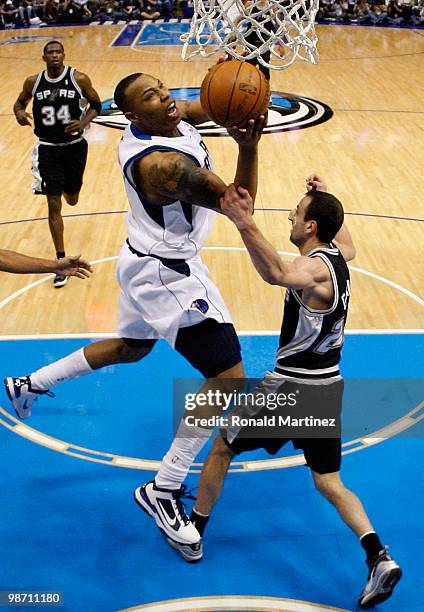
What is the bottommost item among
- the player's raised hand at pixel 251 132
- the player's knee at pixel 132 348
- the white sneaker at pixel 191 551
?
the white sneaker at pixel 191 551

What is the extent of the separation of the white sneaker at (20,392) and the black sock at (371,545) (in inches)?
85.7

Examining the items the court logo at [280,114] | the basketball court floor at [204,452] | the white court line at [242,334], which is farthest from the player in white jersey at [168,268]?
the court logo at [280,114]

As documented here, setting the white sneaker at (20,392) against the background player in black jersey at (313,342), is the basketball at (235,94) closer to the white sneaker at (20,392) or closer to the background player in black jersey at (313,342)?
the background player in black jersey at (313,342)

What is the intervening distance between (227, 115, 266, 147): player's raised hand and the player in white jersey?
0.76 feet

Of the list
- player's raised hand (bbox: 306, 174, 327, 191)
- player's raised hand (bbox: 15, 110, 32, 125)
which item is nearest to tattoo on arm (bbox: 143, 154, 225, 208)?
player's raised hand (bbox: 306, 174, 327, 191)

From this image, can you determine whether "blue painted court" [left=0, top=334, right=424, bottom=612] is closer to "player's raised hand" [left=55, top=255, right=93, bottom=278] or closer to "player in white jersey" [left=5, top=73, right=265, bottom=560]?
"player in white jersey" [left=5, top=73, right=265, bottom=560]

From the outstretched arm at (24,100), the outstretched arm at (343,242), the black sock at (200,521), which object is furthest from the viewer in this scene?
the outstretched arm at (24,100)

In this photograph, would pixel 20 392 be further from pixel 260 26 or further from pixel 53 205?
pixel 260 26

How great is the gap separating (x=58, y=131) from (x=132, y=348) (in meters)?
3.07

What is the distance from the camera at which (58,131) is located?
22.3 feet

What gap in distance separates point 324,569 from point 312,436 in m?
0.69

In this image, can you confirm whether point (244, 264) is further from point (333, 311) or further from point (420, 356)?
point (333, 311)

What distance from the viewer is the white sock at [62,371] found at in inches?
180

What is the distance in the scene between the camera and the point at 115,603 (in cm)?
353
